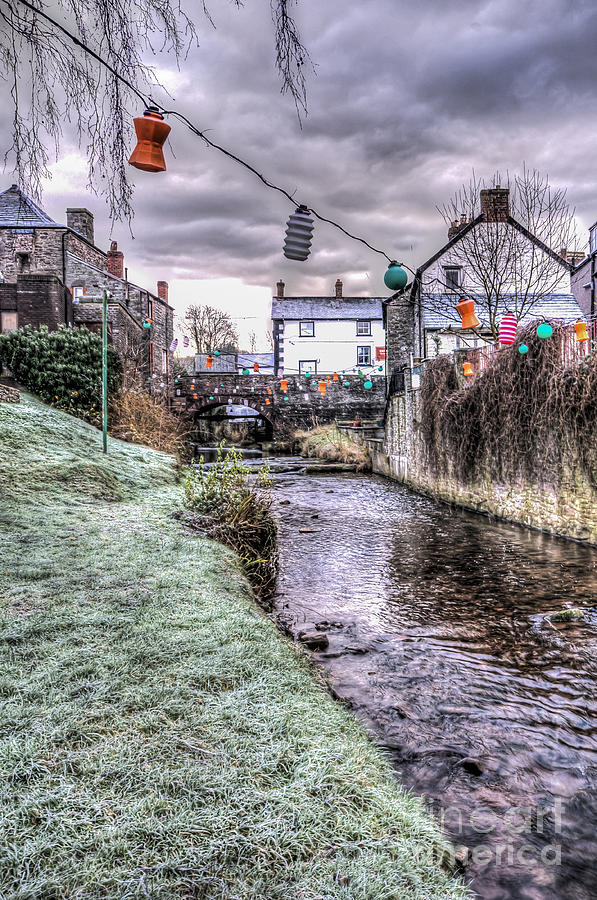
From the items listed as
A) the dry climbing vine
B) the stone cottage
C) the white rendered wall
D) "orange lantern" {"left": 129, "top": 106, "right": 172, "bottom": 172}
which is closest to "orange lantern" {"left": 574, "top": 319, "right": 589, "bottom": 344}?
the dry climbing vine

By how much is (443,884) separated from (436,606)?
351 cm

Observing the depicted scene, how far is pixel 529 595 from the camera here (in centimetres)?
515

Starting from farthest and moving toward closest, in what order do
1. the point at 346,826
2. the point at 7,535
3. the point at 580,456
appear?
the point at 580,456, the point at 7,535, the point at 346,826

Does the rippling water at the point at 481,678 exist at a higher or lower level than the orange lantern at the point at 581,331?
lower

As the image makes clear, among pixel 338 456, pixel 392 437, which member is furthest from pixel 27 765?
pixel 338 456

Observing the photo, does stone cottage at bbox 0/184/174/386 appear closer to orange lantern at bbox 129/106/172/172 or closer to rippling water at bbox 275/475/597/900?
orange lantern at bbox 129/106/172/172

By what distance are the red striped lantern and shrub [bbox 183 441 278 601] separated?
4591 millimetres

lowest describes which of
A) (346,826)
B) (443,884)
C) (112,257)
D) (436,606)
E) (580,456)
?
(436,606)

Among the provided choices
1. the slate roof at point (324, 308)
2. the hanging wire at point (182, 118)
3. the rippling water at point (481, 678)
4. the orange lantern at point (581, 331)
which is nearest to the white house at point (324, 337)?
the slate roof at point (324, 308)

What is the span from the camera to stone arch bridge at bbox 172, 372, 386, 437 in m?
26.6

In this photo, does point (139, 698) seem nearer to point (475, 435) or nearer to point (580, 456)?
point (580, 456)

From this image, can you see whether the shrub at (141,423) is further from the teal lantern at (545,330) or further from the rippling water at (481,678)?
the teal lantern at (545,330)

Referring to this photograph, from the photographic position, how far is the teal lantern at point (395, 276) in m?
5.10

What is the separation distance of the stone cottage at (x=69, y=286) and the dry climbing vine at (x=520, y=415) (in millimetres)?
10344
